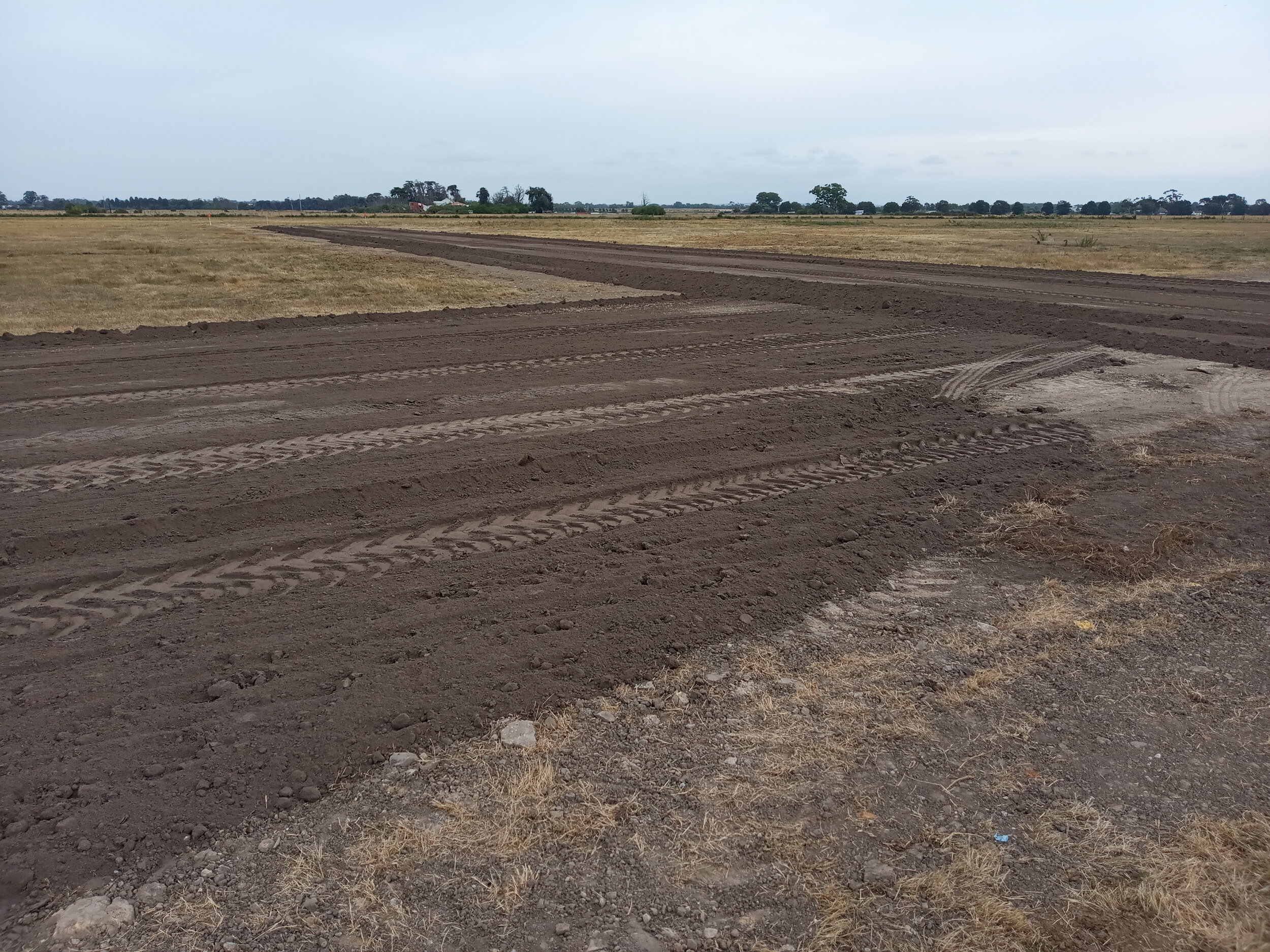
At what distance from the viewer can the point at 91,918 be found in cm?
318

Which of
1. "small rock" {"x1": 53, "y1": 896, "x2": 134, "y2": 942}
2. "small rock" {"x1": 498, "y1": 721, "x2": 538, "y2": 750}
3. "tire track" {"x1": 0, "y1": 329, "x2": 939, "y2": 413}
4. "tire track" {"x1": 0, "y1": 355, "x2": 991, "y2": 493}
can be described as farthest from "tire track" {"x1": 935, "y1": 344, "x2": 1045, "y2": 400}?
"small rock" {"x1": 53, "y1": 896, "x2": 134, "y2": 942}

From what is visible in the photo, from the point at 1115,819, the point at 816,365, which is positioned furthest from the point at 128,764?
the point at 816,365

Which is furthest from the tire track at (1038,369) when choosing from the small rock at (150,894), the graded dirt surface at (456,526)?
the small rock at (150,894)

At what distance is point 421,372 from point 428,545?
6.28m

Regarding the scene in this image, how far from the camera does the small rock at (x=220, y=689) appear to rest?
4492 mm

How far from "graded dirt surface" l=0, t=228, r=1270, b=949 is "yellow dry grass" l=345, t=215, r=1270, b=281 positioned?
18.7m

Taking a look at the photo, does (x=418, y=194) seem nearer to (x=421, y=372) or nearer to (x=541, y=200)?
(x=541, y=200)

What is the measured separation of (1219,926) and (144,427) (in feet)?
32.7

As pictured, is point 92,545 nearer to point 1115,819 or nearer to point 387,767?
point 387,767

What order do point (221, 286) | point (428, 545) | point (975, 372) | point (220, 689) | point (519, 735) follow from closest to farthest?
1. point (519, 735)
2. point (220, 689)
3. point (428, 545)
4. point (975, 372)
5. point (221, 286)

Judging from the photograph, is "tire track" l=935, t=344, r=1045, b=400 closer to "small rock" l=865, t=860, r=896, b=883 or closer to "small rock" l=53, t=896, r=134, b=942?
"small rock" l=865, t=860, r=896, b=883

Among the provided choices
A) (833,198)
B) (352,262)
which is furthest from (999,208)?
(352,262)

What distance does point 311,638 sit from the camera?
505cm

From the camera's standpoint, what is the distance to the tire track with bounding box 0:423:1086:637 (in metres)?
5.44
